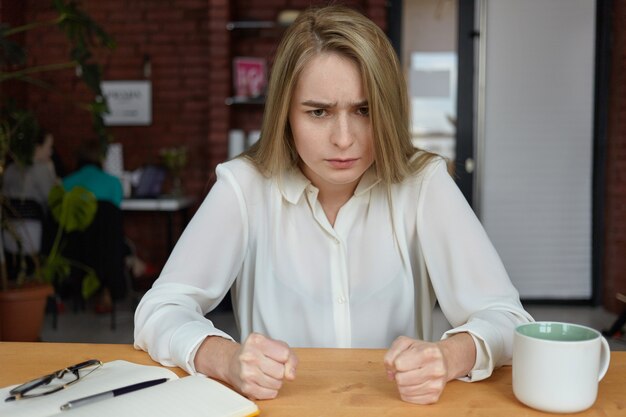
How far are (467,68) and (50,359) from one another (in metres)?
4.61

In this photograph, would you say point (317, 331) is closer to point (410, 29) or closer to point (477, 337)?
point (477, 337)

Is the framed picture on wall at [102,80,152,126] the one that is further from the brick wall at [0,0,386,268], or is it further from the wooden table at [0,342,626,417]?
the wooden table at [0,342,626,417]

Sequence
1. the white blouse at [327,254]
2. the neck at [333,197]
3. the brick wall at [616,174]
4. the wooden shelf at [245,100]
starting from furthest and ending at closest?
the wooden shelf at [245,100], the brick wall at [616,174], the neck at [333,197], the white blouse at [327,254]

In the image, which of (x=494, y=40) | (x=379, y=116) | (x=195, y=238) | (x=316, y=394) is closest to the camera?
(x=316, y=394)

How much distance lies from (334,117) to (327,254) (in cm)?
31

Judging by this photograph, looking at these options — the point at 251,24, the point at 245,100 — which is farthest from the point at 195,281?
the point at 251,24

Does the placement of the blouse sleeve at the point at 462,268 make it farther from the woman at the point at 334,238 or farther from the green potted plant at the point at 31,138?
the green potted plant at the point at 31,138

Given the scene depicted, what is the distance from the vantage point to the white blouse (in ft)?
4.43

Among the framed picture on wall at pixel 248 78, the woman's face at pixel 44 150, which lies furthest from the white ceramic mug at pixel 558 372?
the framed picture on wall at pixel 248 78

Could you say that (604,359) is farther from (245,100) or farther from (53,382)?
(245,100)

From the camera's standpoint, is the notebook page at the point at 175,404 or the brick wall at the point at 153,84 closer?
the notebook page at the point at 175,404

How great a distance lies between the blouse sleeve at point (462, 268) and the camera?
117 centimetres

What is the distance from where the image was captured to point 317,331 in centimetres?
142

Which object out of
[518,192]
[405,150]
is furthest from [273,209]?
[518,192]
